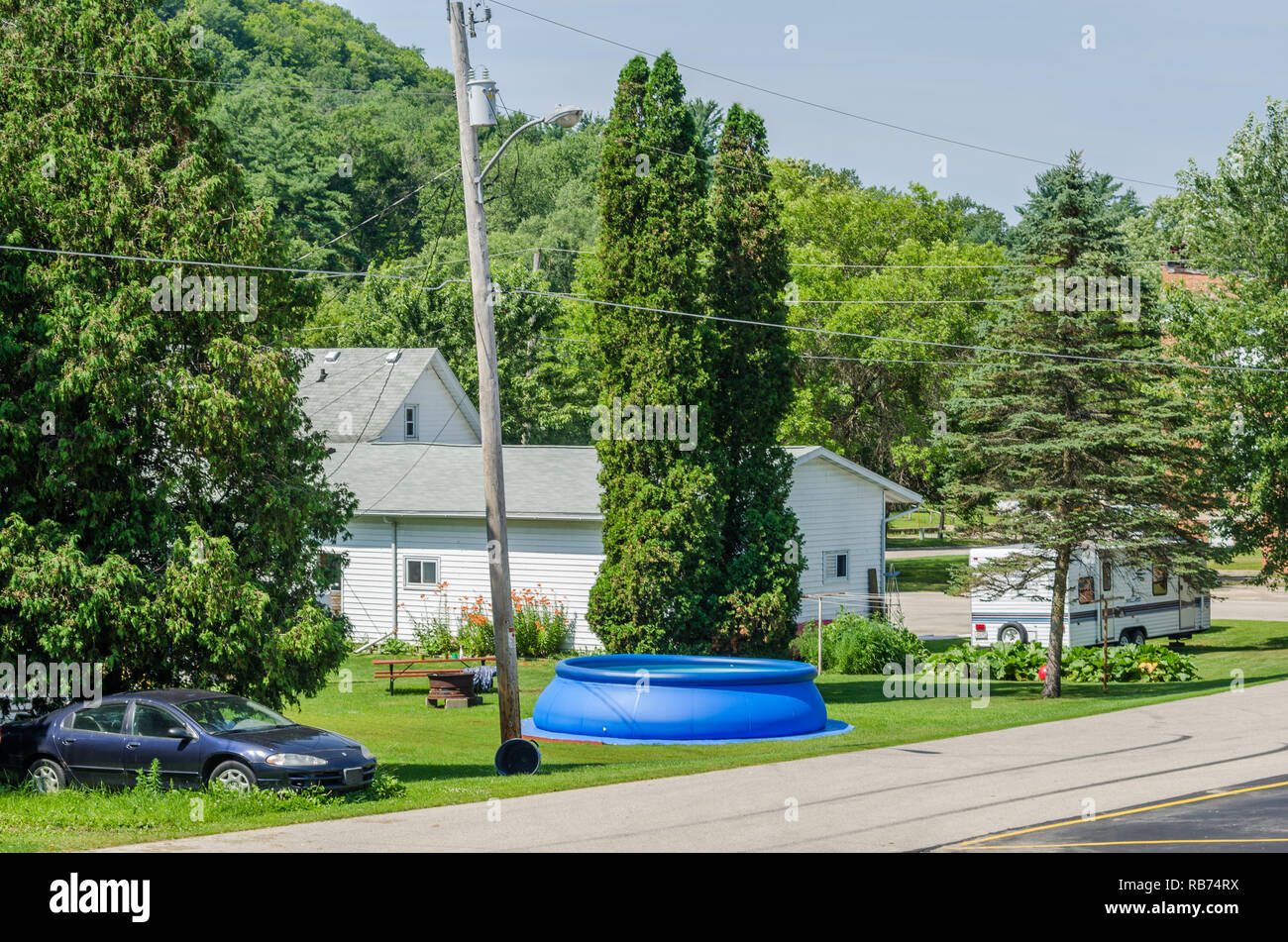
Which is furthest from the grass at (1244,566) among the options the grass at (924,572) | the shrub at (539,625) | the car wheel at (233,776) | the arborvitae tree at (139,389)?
the car wheel at (233,776)

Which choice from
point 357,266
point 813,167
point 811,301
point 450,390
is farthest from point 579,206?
point 450,390

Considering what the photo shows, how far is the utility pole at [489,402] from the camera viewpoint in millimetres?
19172

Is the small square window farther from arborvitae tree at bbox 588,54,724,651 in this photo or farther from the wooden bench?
the wooden bench

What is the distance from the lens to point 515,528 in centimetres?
3644

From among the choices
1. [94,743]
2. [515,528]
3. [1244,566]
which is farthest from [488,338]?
[1244,566]

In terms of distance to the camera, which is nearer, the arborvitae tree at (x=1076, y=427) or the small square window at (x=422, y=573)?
the arborvitae tree at (x=1076, y=427)

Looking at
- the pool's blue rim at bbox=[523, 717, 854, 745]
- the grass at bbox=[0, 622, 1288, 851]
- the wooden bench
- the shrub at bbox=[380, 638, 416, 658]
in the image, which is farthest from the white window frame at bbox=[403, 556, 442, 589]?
the pool's blue rim at bbox=[523, 717, 854, 745]

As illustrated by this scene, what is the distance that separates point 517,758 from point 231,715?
425cm

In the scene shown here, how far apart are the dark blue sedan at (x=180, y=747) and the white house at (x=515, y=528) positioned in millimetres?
18977

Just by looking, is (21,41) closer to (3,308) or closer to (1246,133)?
(3,308)

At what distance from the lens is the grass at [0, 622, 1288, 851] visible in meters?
13.8

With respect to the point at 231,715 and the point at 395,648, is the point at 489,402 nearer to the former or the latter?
the point at 231,715

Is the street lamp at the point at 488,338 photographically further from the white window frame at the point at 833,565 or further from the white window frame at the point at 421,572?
the white window frame at the point at 833,565

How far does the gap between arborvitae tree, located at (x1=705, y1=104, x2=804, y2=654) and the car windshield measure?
15.7 meters
